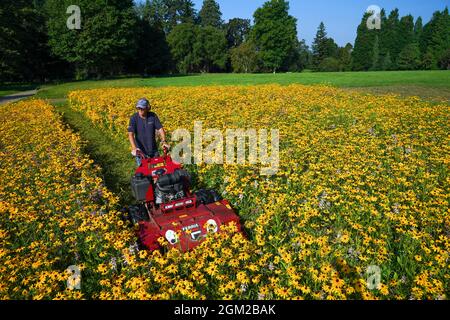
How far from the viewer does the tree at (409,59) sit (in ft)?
249

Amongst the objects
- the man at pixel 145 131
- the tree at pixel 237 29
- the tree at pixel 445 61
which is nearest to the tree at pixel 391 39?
the tree at pixel 445 61

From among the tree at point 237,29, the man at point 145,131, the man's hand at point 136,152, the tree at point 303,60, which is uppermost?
the tree at point 237,29

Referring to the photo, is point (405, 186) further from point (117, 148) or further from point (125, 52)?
point (125, 52)

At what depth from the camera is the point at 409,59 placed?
76.1 metres

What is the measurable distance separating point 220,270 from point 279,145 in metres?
6.06

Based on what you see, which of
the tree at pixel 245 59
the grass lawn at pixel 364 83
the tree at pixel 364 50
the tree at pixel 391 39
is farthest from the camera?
the tree at pixel 245 59

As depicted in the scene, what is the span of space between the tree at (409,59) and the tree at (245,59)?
32762 millimetres

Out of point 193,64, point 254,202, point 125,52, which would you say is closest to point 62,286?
point 254,202

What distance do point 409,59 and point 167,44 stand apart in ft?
174

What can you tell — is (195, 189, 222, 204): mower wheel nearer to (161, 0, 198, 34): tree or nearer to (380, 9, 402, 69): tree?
(380, 9, 402, 69): tree

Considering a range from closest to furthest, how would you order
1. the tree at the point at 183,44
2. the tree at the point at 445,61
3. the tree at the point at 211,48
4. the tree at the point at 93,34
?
the tree at the point at 93,34 < the tree at the point at 445,61 < the tree at the point at 183,44 < the tree at the point at 211,48

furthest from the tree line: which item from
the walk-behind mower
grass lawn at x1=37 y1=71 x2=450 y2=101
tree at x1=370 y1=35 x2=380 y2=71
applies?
the walk-behind mower

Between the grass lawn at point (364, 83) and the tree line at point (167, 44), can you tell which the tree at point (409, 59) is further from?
the grass lawn at point (364, 83)

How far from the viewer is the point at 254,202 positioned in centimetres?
669
